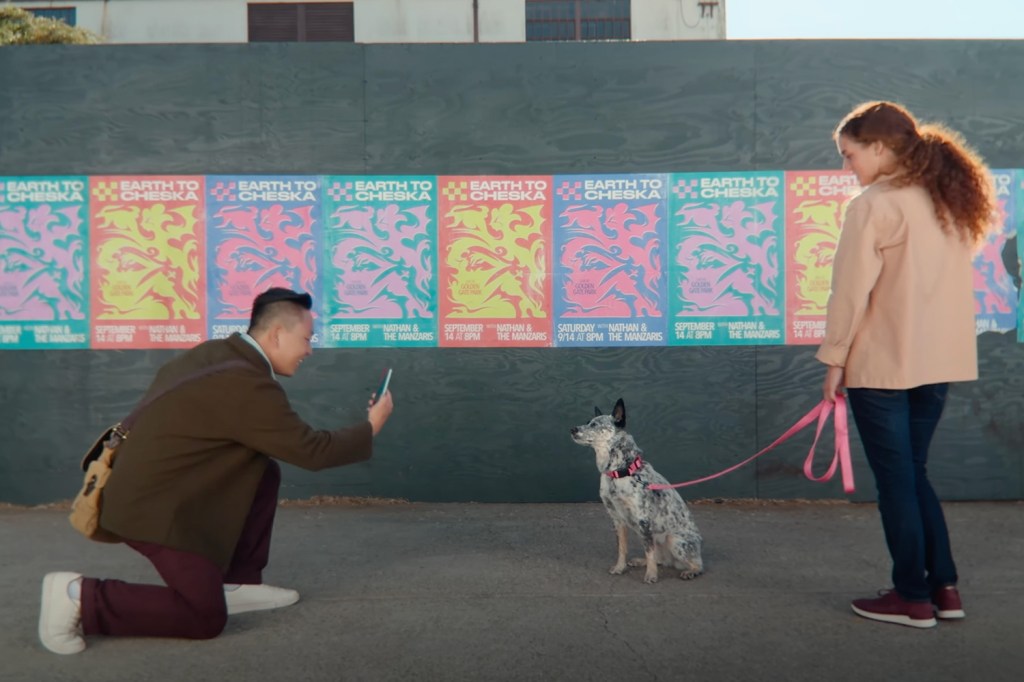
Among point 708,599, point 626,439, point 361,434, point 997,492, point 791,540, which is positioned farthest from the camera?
point 997,492

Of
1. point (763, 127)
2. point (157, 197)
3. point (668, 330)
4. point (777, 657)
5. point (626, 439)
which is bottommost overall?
point (777, 657)

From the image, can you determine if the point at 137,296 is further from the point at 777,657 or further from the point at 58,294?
the point at 777,657

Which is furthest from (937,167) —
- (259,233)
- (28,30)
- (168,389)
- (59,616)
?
(28,30)

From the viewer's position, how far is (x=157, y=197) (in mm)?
6805

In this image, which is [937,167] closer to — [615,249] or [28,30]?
[615,249]

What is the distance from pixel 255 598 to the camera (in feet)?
14.6

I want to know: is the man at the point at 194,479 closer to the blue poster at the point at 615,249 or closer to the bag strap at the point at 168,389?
the bag strap at the point at 168,389

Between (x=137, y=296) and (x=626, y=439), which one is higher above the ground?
(x=137, y=296)

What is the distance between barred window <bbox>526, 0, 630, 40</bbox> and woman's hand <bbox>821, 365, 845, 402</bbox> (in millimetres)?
19478

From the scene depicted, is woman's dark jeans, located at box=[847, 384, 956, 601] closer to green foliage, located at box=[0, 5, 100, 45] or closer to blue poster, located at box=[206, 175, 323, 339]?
blue poster, located at box=[206, 175, 323, 339]

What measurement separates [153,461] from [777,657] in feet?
8.03

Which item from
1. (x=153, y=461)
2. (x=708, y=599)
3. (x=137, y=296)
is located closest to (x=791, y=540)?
(x=708, y=599)

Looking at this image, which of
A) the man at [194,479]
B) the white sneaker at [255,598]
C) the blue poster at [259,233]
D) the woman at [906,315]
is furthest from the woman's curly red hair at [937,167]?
the blue poster at [259,233]

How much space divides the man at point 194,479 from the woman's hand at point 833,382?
1.80m
